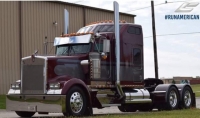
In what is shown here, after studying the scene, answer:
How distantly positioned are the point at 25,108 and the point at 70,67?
196cm

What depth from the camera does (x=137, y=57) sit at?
17125 millimetres

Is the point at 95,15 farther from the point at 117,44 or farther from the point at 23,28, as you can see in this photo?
the point at 117,44

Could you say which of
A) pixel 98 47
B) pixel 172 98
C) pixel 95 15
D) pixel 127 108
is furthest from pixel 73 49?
pixel 95 15

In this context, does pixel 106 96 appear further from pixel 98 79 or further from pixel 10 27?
pixel 10 27

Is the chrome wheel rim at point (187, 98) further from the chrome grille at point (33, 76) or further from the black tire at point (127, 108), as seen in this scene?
the chrome grille at point (33, 76)

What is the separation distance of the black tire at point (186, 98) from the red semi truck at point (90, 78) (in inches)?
7.7

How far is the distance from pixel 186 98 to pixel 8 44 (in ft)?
52.3

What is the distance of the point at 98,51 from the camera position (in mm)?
15352

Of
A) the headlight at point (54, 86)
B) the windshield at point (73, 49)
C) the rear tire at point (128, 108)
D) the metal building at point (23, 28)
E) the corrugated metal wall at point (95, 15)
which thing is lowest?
the rear tire at point (128, 108)

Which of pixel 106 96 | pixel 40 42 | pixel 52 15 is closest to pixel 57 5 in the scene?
pixel 52 15

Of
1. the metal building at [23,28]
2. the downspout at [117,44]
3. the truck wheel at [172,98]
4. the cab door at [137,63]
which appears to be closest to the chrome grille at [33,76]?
the downspout at [117,44]

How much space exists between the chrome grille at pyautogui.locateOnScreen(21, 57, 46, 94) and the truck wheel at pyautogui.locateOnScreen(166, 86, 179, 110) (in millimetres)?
6109

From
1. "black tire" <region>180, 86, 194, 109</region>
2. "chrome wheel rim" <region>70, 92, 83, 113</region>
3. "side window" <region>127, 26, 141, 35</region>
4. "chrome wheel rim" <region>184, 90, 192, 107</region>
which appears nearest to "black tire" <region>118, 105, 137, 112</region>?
"black tire" <region>180, 86, 194, 109</region>

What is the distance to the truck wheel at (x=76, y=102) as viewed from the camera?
13636mm
